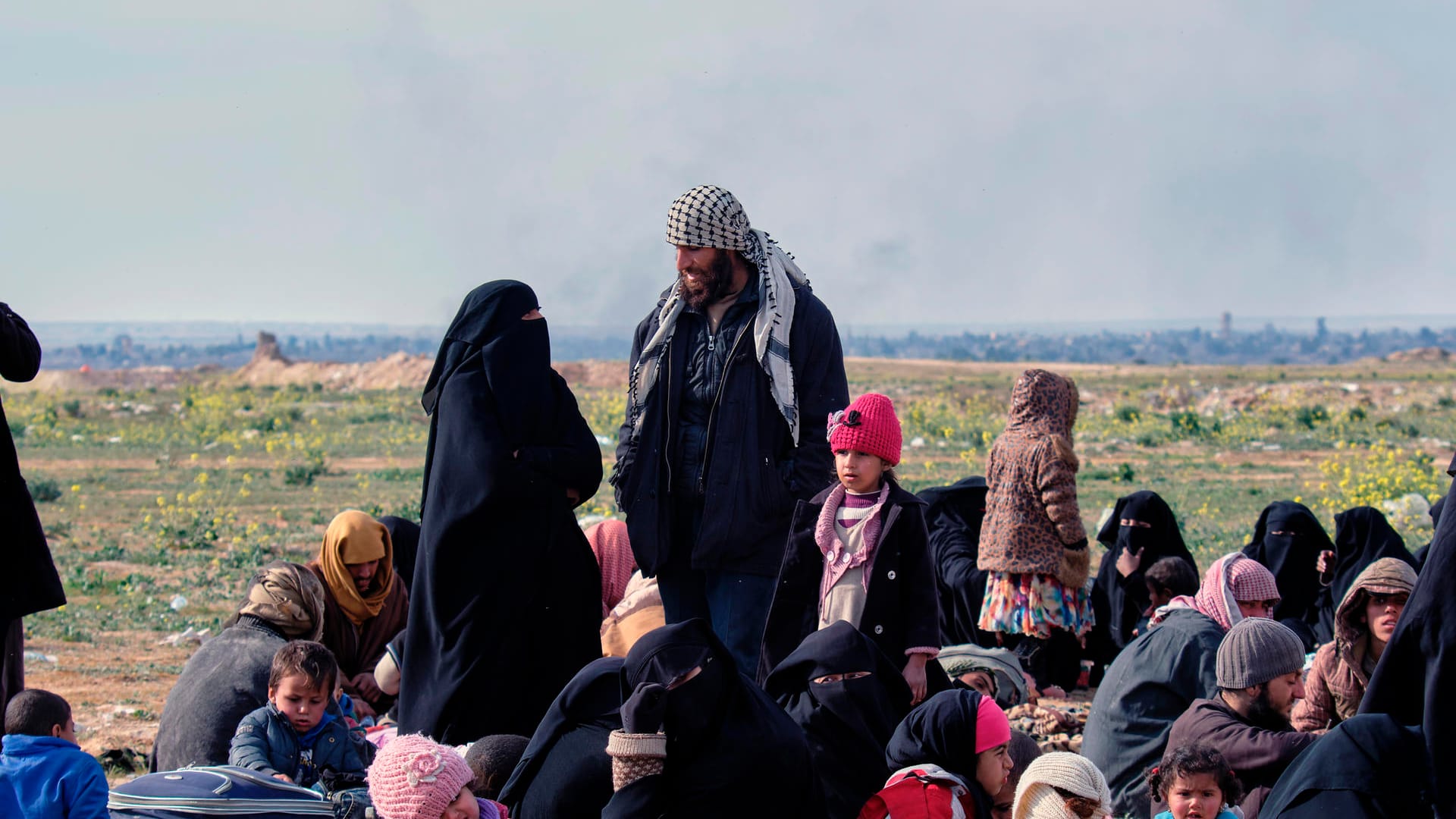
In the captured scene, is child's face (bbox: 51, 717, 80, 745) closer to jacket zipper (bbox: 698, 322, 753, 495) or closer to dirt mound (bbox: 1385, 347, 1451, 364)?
jacket zipper (bbox: 698, 322, 753, 495)

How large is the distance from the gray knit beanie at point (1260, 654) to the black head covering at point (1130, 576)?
2731 millimetres

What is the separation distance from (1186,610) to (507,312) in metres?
2.24

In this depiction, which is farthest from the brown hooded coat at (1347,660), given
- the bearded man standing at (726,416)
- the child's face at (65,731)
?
the child's face at (65,731)

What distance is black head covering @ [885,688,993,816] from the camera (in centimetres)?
303

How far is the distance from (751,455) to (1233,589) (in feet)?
5.45

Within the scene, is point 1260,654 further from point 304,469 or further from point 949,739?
point 304,469

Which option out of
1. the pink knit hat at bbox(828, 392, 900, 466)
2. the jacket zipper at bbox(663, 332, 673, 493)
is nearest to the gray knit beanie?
the pink knit hat at bbox(828, 392, 900, 466)

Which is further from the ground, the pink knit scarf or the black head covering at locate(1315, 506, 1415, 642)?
the pink knit scarf

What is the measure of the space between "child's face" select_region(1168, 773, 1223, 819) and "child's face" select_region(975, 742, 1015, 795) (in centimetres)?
43

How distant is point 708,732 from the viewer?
278cm

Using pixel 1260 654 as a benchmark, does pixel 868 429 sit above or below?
above

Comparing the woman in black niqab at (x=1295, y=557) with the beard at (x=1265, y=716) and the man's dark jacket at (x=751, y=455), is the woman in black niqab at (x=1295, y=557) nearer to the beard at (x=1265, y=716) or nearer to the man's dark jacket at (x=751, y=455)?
the beard at (x=1265, y=716)

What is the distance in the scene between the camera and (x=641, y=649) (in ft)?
9.08

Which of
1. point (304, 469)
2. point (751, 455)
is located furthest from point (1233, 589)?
point (304, 469)
